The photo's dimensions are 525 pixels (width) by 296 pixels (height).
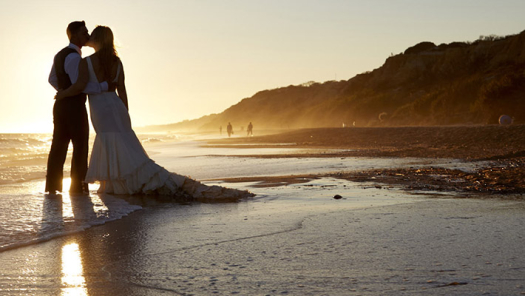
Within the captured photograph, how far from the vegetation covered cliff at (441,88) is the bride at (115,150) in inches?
1330

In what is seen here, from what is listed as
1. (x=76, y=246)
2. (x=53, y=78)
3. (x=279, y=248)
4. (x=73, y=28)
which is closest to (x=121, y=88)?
(x=53, y=78)

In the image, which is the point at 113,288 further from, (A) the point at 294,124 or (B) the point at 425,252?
(A) the point at 294,124

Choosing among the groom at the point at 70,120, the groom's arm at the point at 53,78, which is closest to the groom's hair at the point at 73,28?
the groom at the point at 70,120

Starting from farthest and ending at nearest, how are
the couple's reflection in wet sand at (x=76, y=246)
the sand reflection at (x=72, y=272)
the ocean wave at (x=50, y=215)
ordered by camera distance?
the ocean wave at (x=50, y=215)
the couple's reflection in wet sand at (x=76, y=246)
the sand reflection at (x=72, y=272)

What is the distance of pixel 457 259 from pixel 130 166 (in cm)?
427

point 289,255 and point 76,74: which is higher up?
point 76,74

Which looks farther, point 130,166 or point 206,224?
point 130,166

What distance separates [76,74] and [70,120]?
616mm

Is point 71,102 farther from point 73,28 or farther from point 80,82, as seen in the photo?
point 73,28

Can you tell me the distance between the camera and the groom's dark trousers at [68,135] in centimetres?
657

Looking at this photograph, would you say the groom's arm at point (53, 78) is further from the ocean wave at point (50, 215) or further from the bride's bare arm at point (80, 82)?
the ocean wave at point (50, 215)

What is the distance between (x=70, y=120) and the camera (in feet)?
21.7

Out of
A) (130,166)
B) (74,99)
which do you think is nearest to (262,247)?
(130,166)

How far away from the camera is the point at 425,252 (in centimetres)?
333
